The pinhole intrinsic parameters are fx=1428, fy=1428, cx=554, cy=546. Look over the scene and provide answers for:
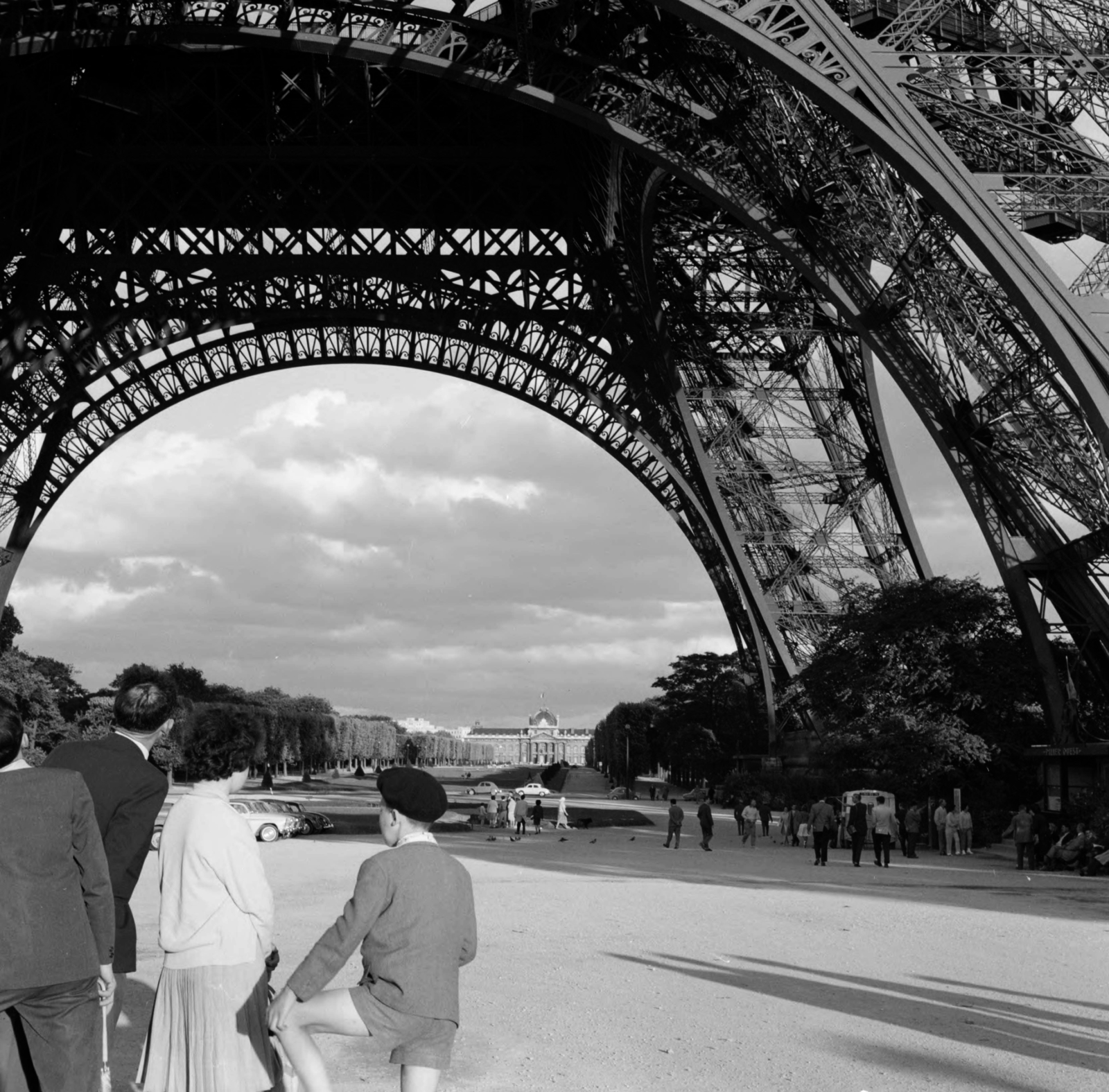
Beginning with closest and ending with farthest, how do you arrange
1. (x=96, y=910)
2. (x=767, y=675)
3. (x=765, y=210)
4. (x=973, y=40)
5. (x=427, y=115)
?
1. (x=96, y=910)
2. (x=973, y=40)
3. (x=765, y=210)
4. (x=427, y=115)
5. (x=767, y=675)

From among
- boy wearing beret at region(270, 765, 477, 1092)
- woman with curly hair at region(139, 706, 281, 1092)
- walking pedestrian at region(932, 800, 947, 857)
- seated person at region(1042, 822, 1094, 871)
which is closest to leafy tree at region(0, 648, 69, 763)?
walking pedestrian at region(932, 800, 947, 857)

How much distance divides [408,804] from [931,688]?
2843 centimetres

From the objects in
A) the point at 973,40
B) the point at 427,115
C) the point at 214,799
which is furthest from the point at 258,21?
the point at 214,799

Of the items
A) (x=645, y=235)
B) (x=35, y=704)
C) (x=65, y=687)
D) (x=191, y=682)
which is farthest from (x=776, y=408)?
(x=191, y=682)

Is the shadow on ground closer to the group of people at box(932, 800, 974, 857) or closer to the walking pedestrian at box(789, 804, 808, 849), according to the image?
the group of people at box(932, 800, 974, 857)

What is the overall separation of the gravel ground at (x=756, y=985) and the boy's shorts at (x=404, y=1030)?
7.85 feet

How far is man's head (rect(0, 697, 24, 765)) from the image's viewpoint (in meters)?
4.80

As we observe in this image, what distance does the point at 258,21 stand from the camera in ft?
86.4

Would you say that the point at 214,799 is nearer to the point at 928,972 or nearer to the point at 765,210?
the point at 928,972

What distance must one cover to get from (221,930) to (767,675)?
3914 cm

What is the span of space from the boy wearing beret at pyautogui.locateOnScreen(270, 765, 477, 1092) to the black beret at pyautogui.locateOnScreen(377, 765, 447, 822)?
16cm

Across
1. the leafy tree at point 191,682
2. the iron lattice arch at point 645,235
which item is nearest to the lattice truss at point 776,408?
the iron lattice arch at point 645,235

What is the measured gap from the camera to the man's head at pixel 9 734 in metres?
4.80

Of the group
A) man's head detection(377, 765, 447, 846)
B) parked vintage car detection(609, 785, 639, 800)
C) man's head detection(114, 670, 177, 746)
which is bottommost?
parked vintage car detection(609, 785, 639, 800)
